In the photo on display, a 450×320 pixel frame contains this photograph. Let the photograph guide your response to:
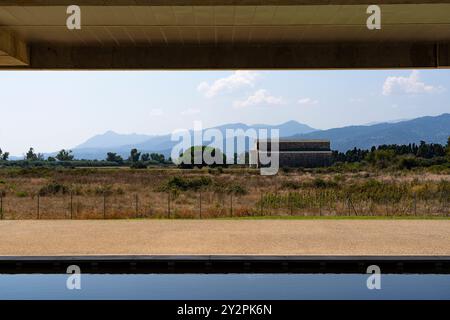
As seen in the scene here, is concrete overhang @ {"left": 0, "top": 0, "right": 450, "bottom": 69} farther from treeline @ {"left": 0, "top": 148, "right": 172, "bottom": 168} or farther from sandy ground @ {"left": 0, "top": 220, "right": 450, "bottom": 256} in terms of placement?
treeline @ {"left": 0, "top": 148, "right": 172, "bottom": 168}

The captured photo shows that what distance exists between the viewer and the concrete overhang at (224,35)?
23.6ft

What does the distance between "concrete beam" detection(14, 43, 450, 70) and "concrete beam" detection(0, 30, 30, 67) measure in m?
0.25

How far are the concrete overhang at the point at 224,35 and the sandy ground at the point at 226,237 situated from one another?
12.1 feet

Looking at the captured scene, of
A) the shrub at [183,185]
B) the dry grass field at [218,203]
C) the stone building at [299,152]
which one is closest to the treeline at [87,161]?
the stone building at [299,152]

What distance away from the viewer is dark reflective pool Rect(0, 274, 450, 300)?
8508 millimetres

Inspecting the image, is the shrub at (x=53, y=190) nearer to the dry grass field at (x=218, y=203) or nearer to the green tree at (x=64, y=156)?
the dry grass field at (x=218, y=203)

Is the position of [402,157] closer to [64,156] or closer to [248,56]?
[248,56]

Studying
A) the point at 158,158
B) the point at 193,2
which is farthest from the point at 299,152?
the point at 193,2

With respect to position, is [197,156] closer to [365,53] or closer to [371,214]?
[371,214]

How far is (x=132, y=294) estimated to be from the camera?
28.0 feet
